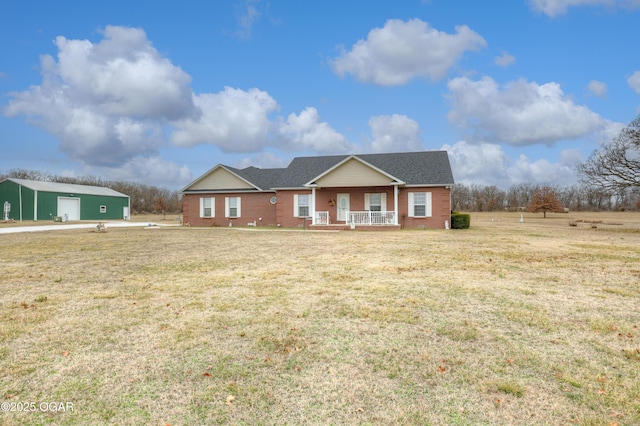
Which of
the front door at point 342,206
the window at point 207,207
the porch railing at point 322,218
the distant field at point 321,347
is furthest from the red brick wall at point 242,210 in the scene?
the distant field at point 321,347

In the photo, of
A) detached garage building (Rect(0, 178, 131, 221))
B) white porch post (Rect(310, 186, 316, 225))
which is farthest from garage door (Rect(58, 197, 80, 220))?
white porch post (Rect(310, 186, 316, 225))

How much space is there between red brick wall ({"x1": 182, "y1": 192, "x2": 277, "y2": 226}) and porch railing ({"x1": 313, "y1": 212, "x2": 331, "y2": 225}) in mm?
3974

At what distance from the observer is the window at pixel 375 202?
24.7 meters

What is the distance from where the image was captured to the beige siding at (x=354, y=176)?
23438 millimetres

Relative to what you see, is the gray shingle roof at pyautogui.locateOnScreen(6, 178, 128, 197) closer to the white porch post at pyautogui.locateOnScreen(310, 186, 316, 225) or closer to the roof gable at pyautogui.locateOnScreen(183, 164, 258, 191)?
the roof gable at pyautogui.locateOnScreen(183, 164, 258, 191)

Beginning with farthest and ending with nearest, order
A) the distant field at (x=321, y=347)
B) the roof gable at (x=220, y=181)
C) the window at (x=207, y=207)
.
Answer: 1. the window at (x=207, y=207)
2. the roof gable at (x=220, y=181)
3. the distant field at (x=321, y=347)

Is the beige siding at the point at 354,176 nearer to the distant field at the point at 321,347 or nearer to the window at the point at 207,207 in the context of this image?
the window at the point at 207,207

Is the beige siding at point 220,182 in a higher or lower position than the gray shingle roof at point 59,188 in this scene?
lower

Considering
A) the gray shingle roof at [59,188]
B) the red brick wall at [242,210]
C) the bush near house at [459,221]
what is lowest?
the bush near house at [459,221]

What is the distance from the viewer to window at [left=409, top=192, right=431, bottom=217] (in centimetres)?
2395

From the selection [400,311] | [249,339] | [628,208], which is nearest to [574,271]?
[400,311]

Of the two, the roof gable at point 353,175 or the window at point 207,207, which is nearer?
the roof gable at point 353,175

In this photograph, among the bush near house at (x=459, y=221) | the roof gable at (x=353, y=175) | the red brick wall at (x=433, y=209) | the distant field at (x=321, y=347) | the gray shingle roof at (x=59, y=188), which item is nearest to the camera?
the distant field at (x=321, y=347)

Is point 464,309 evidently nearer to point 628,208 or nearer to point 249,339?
point 249,339
